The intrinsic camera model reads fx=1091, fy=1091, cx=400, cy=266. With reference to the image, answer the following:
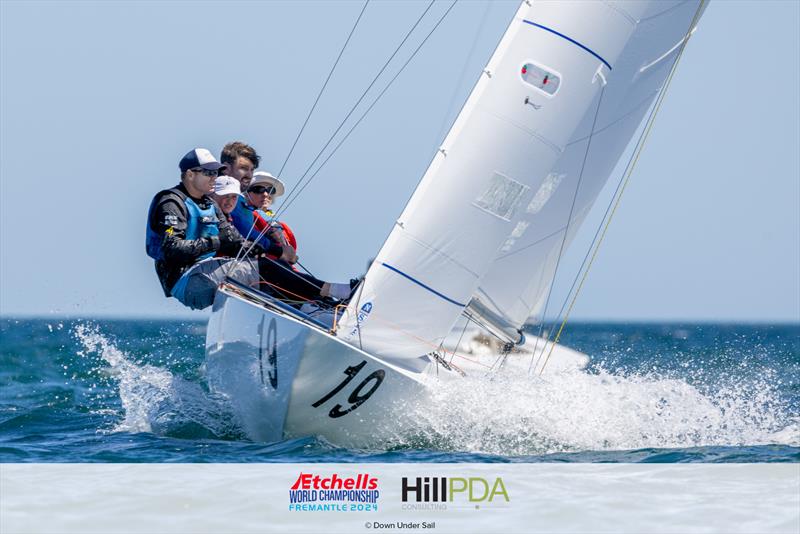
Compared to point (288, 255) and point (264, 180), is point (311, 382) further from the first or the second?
point (264, 180)

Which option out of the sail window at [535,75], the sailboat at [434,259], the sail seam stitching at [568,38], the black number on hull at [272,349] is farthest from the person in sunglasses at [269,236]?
the sail seam stitching at [568,38]

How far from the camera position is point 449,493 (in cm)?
429

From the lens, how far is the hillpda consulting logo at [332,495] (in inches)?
166

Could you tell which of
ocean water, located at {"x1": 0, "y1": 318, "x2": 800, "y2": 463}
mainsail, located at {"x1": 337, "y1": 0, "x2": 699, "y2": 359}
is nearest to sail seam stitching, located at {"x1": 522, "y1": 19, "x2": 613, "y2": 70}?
mainsail, located at {"x1": 337, "y1": 0, "x2": 699, "y2": 359}

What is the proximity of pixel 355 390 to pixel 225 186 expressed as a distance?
64.2 inches

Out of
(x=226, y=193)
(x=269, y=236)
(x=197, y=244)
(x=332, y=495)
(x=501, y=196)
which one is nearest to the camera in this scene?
(x=332, y=495)

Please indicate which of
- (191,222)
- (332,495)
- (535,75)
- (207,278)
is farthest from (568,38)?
(332,495)

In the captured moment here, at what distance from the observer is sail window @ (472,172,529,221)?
225 inches

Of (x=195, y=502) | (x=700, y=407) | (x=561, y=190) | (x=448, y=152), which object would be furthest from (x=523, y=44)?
(x=195, y=502)

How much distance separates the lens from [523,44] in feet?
18.9

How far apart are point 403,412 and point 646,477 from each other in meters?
1.31

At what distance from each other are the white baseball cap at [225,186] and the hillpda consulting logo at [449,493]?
2572 mm

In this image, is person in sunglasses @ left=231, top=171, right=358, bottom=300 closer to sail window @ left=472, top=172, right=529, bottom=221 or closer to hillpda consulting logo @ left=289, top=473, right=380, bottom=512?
sail window @ left=472, top=172, right=529, bottom=221

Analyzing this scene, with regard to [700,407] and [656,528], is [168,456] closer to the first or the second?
[656,528]
